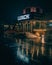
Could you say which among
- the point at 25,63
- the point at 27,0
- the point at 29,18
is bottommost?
the point at 25,63

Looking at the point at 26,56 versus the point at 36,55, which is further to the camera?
the point at 36,55

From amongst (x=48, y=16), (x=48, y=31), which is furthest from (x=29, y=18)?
(x=48, y=31)

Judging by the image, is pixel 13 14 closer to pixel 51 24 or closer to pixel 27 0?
pixel 27 0

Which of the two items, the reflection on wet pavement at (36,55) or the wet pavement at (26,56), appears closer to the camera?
the wet pavement at (26,56)

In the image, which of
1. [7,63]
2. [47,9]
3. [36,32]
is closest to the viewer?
[7,63]

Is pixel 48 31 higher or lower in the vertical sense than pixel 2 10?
lower

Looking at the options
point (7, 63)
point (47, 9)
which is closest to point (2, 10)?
point (47, 9)

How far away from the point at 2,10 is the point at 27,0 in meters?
11.1

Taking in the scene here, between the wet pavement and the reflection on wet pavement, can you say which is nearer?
the wet pavement

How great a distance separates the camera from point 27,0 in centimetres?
6806

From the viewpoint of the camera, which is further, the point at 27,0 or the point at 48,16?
the point at 27,0

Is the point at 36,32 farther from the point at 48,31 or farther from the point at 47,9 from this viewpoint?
the point at 47,9

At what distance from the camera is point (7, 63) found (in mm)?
11961

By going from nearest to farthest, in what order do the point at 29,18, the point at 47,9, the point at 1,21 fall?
the point at 29,18, the point at 47,9, the point at 1,21
